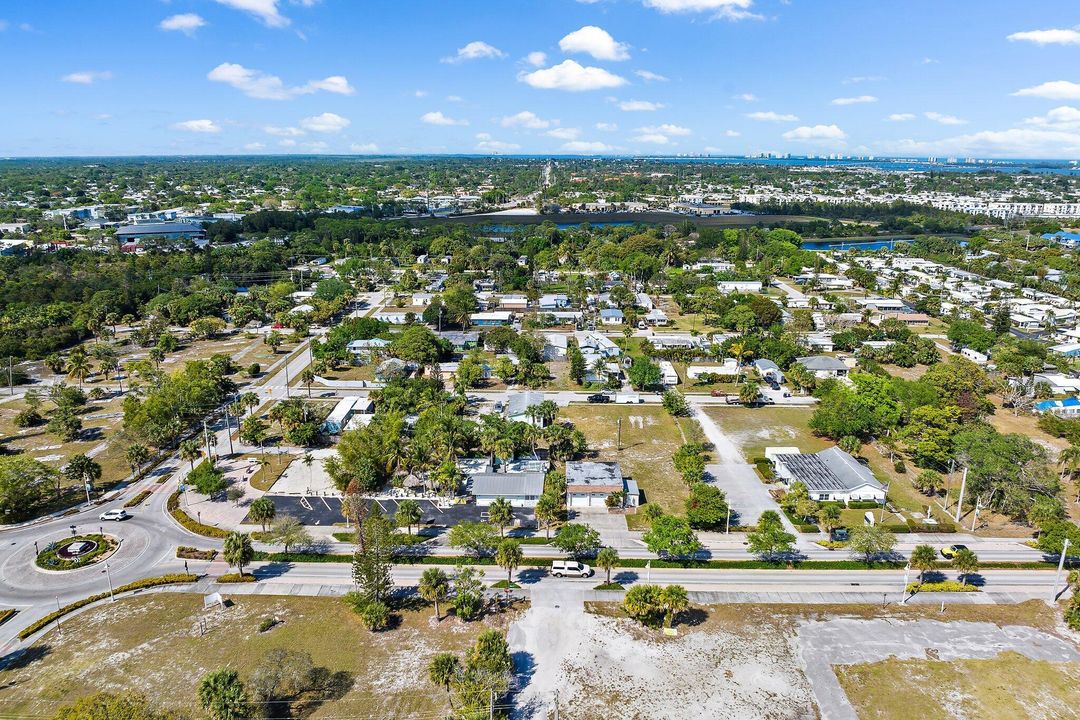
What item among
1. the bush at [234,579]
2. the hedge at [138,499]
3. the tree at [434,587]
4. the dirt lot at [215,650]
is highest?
the tree at [434,587]

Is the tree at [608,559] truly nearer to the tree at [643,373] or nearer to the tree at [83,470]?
the tree at [643,373]

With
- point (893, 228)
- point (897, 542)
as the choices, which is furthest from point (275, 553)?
point (893, 228)

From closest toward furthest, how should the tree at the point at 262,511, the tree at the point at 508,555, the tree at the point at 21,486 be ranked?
the tree at the point at 508,555, the tree at the point at 262,511, the tree at the point at 21,486

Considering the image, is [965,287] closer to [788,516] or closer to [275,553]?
[788,516]

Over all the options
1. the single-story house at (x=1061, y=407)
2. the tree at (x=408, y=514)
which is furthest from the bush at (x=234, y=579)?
the single-story house at (x=1061, y=407)

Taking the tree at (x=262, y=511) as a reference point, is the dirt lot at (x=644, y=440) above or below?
below

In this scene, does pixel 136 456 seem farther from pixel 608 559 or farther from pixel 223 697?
pixel 608 559

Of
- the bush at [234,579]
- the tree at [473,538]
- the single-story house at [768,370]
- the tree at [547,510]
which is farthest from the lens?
the single-story house at [768,370]
